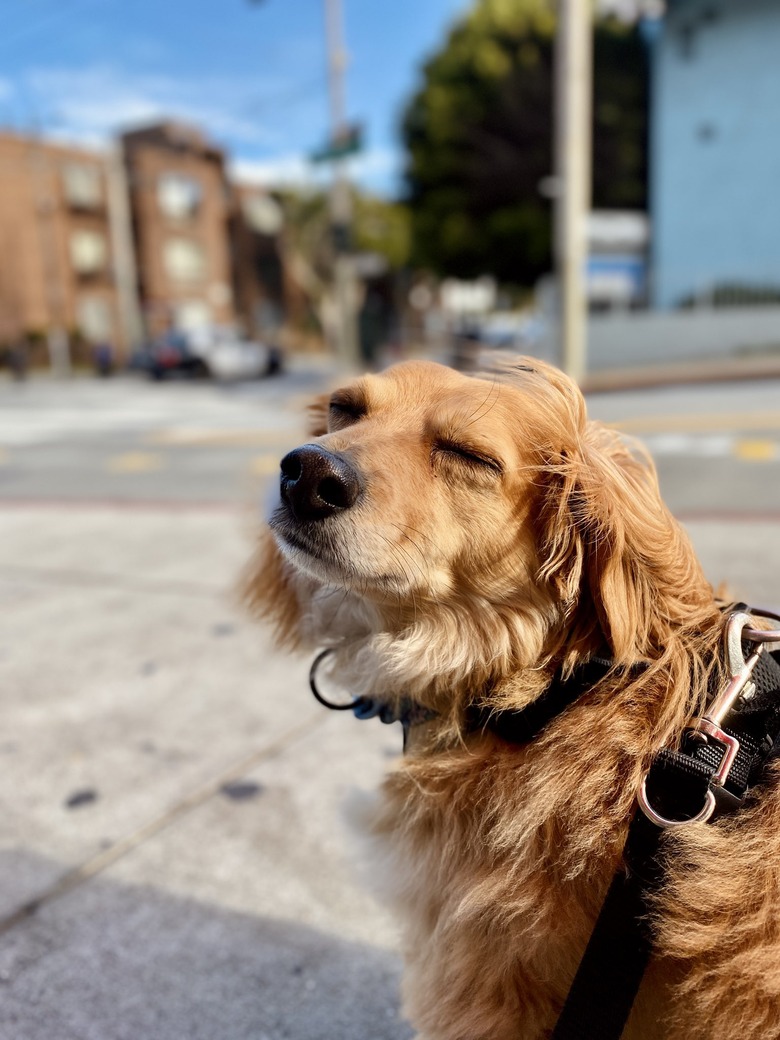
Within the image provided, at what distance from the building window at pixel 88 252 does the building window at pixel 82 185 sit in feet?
4.43

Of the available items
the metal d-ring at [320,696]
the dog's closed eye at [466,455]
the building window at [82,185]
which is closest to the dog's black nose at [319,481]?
the dog's closed eye at [466,455]

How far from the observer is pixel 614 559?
4.83 feet

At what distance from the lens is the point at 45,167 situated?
36625 mm

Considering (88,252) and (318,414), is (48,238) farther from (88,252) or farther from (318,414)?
(318,414)

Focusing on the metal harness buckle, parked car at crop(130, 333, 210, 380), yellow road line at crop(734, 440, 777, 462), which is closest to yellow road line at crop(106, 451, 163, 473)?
yellow road line at crop(734, 440, 777, 462)

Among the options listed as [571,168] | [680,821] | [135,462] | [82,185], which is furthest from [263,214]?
[680,821]

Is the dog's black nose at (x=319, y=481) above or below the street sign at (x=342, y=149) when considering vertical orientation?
below

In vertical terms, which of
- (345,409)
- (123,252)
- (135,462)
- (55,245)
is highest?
(55,245)

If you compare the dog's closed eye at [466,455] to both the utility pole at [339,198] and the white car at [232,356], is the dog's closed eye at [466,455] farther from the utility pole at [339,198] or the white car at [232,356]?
the white car at [232,356]

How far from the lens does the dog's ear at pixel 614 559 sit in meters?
1.48

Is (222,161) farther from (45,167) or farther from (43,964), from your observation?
(43,964)

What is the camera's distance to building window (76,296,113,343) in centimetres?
4047

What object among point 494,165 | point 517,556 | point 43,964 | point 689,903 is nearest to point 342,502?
point 517,556

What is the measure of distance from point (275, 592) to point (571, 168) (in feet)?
40.7
